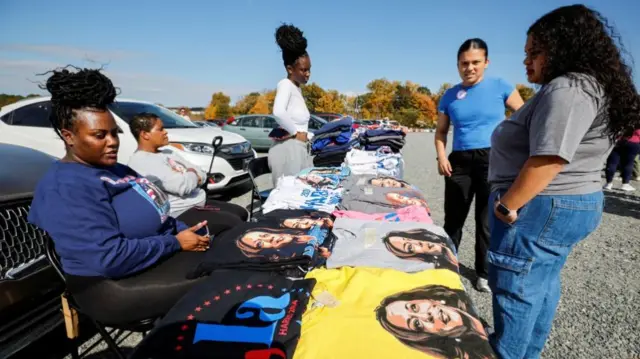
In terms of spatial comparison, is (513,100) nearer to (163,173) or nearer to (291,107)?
(291,107)

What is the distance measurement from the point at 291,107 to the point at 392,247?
1.87 m

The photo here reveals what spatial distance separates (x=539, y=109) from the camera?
4.50ft

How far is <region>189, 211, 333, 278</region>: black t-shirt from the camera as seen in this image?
1557 millimetres

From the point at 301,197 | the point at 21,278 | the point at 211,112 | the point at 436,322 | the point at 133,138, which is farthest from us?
the point at 211,112

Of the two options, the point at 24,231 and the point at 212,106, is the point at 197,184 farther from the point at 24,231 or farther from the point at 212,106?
the point at 212,106

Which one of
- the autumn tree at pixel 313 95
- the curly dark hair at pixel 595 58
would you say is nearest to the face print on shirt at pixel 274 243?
the curly dark hair at pixel 595 58

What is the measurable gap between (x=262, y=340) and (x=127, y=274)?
84 centimetres

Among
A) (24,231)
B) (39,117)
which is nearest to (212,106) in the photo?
(39,117)

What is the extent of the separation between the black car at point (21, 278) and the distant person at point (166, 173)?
748 millimetres

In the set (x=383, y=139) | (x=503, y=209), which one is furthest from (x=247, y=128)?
(x=503, y=209)

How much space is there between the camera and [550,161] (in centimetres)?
135

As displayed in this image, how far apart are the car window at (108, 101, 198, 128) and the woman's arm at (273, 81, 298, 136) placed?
10.2ft

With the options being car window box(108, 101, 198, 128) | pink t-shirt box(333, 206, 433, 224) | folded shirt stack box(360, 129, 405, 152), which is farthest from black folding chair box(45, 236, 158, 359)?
car window box(108, 101, 198, 128)

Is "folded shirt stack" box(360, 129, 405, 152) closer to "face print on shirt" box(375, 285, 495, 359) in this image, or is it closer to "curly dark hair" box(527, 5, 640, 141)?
"curly dark hair" box(527, 5, 640, 141)
